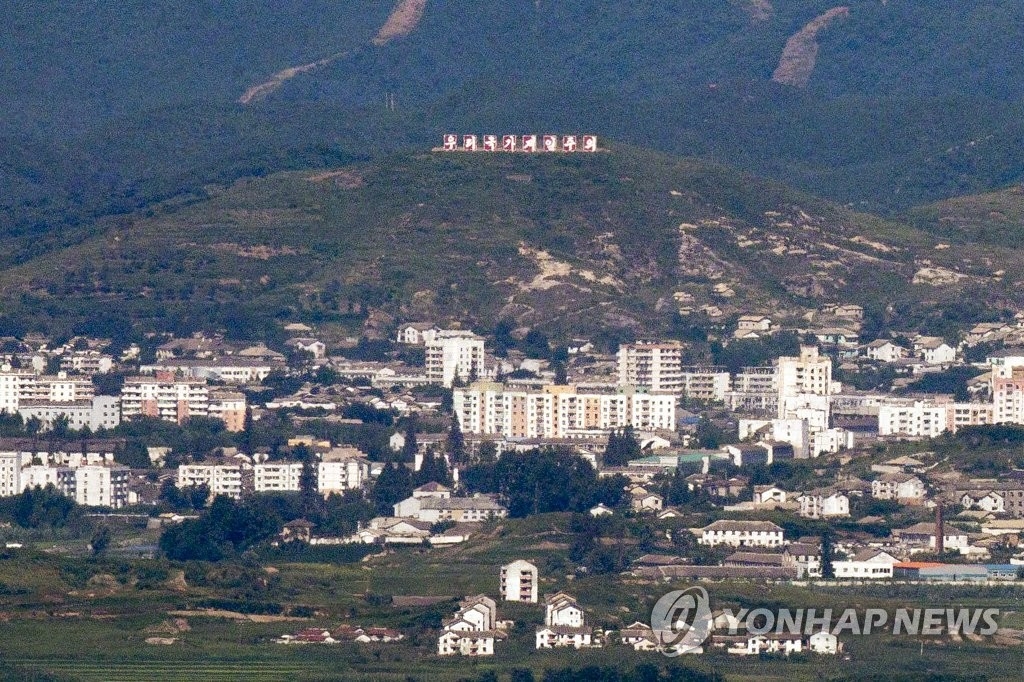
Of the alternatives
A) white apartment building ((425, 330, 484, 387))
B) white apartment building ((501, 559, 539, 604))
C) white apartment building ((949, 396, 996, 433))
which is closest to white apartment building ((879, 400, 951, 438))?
white apartment building ((949, 396, 996, 433))

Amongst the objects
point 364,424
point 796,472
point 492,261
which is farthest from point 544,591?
point 492,261

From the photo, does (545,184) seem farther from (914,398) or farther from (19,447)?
(19,447)

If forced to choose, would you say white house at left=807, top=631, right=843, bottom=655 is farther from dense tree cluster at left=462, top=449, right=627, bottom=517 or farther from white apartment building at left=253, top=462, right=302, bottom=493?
white apartment building at left=253, top=462, right=302, bottom=493

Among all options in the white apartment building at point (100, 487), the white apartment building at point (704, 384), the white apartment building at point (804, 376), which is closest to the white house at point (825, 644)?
the white apartment building at point (100, 487)

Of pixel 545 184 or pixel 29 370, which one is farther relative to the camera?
pixel 545 184
